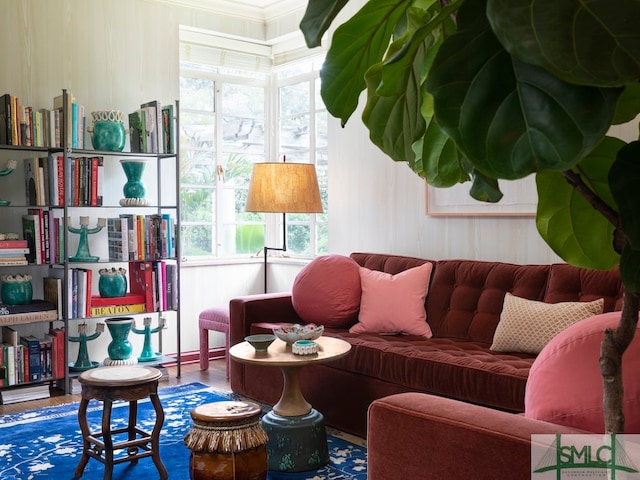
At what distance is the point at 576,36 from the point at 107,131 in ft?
15.5

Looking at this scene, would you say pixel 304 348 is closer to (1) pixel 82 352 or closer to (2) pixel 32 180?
(1) pixel 82 352

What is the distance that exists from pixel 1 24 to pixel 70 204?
1234mm

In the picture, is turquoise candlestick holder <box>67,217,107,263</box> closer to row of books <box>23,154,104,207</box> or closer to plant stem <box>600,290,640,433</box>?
row of books <box>23,154,104,207</box>

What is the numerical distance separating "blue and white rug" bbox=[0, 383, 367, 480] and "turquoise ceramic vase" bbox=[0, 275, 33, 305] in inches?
27.6

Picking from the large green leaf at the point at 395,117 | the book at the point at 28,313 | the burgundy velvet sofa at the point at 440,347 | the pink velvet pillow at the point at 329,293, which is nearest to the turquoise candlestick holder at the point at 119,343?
the book at the point at 28,313

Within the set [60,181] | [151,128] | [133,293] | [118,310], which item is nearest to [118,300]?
[118,310]

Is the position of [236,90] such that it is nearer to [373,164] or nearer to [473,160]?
[373,164]

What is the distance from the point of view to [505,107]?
503 millimetres

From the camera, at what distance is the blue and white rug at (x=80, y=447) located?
3271mm

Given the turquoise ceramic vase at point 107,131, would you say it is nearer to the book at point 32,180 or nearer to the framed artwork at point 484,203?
the book at point 32,180

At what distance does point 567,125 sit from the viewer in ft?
1.56

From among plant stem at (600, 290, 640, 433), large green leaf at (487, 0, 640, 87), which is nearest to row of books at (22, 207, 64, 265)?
plant stem at (600, 290, 640, 433)

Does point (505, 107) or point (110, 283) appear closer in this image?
point (505, 107)

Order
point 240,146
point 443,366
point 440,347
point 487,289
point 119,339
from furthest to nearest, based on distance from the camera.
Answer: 1. point 240,146
2. point 119,339
3. point 487,289
4. point 440,347
5. point 443,366
